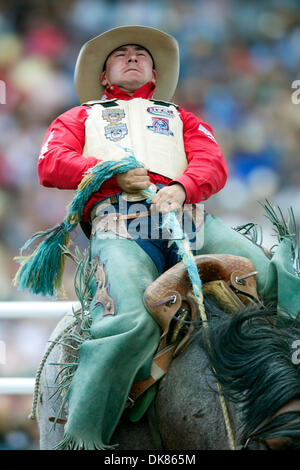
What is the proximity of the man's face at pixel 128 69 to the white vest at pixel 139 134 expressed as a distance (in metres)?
0.11

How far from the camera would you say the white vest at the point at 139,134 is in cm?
207

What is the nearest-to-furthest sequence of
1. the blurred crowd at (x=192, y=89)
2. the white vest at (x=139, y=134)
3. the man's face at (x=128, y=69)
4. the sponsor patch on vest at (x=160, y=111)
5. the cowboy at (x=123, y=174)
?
the cowboy at (x=123, y=174), the white vest at (x=139, y=134), the sponsor patch on vest at (x=160, y=111), the man's face at (x=128, y=69), the blurred crowd at (x=192, y=89)

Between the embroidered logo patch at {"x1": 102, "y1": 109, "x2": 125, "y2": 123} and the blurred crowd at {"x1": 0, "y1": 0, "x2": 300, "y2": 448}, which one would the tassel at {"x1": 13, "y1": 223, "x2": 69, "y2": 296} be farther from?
the blurred crowd at {"x1": 0, "y1": 0, "x2": 300, "y2": 448}

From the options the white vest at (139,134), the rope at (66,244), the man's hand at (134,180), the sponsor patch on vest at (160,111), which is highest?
the sponsor patch on vest at (160,111)

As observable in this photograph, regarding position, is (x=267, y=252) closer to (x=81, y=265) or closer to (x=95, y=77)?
(x=81, y=265)

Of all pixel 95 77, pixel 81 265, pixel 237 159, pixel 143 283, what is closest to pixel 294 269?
pixel 143 283

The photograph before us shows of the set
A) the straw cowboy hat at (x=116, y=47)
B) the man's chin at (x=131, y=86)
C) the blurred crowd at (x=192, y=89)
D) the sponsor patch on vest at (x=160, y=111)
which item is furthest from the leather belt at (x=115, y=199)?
the blurred crowd at (x=192, y=89)

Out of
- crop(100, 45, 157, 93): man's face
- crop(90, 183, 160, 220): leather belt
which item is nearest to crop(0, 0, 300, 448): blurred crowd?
crop(100, 45, 157, 93): man's face

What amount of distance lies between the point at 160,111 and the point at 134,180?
0.46 meters

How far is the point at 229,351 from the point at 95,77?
4.90ft

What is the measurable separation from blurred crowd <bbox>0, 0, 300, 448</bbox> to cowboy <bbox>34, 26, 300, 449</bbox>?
5.70 feet

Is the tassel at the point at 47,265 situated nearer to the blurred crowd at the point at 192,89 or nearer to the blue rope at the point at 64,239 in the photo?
the blue rope at the point at 64,239

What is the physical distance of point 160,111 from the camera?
2246 mm

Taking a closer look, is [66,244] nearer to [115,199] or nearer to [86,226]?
[86,226]
